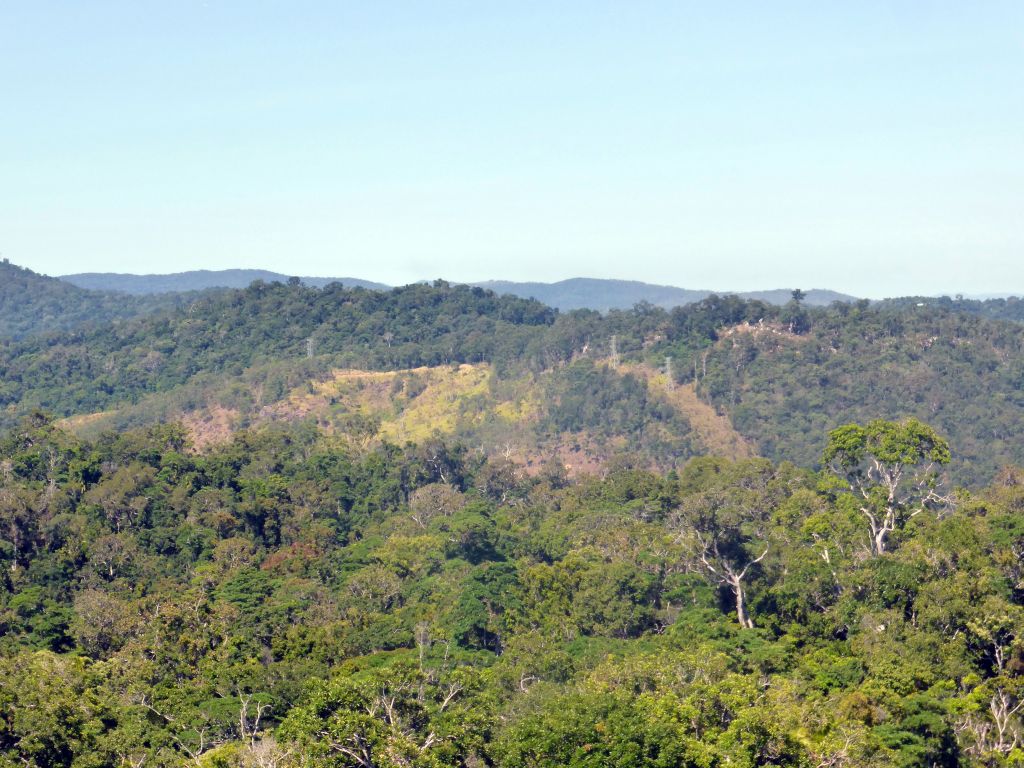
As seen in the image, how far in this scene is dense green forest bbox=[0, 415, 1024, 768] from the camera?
106 ft

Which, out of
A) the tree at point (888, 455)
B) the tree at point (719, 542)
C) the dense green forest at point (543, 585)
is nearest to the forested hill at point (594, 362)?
the dense green forest at point (543, 585)

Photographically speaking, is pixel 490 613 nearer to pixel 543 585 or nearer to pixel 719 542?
pixel 543 585

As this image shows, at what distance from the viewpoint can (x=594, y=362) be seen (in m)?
117

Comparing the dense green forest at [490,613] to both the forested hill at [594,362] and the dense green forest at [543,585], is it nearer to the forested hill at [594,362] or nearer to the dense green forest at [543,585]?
the dense green forest at [543,585]

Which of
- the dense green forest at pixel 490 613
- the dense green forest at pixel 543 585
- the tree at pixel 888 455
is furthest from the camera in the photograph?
→ the tree at pixel 888 455

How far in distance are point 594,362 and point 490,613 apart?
70.3 m

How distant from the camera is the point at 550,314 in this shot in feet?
490

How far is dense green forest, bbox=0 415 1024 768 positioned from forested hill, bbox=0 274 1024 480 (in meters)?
35.3

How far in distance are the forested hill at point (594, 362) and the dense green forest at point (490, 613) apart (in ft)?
116

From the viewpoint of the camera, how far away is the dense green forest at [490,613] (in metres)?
32.4

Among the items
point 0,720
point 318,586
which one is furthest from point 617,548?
point 0,720

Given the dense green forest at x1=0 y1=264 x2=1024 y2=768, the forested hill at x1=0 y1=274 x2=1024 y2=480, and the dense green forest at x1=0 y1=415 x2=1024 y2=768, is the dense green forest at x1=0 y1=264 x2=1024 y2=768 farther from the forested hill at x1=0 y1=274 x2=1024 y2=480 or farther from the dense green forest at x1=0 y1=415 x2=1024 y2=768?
the forested hill at x1=0 y1=274 x2=1024 y2=480

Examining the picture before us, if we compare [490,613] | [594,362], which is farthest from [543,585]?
[594,362]

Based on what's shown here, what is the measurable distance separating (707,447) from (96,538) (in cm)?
5476
